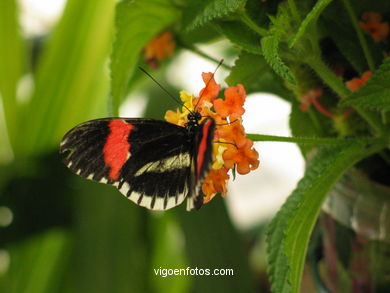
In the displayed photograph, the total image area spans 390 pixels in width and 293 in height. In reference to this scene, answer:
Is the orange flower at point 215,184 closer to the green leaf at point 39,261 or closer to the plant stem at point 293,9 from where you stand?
the plant stem at point 293,9

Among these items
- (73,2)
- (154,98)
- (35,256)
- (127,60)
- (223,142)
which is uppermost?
(73,2)

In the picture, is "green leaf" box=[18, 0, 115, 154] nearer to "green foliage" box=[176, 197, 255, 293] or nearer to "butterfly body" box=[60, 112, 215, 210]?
"green foliage" box=[176, 197, 255, 293]

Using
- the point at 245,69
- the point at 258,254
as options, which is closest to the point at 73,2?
the point at 245,69

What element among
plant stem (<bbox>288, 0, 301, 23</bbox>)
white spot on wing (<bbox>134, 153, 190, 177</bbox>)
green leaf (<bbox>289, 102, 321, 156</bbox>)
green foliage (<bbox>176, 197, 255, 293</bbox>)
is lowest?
white spot on wing (<bbox>134, 153, 190, 177</bbox>)

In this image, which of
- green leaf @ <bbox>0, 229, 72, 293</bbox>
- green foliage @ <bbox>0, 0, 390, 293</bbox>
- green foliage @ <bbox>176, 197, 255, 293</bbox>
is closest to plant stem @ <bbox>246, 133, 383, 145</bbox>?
green foliage @ <bbox>0, 0, 390, 293</bbox>

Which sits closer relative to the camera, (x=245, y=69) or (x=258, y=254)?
(x=245, y=69)

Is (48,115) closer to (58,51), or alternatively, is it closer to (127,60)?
(58,51)

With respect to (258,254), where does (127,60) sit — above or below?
below
